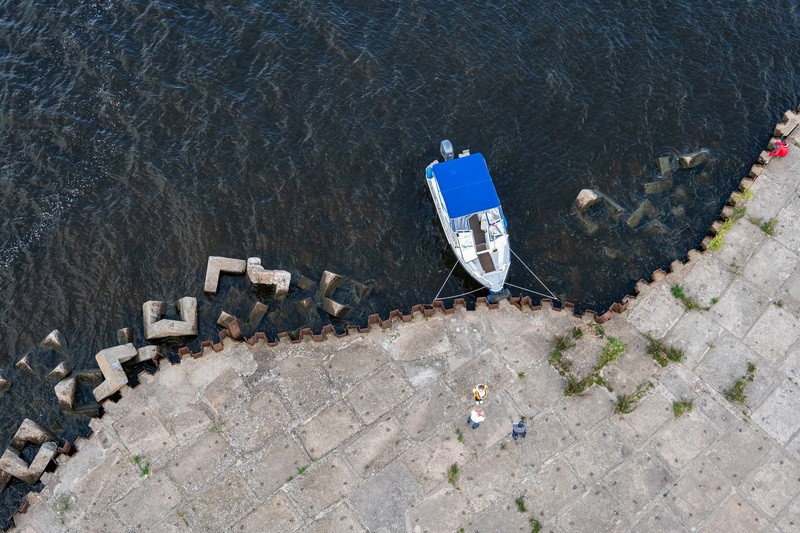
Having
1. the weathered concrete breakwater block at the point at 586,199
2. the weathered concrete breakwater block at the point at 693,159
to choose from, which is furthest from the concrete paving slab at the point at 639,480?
the weathered concrete breakwater block at the point at 693,159

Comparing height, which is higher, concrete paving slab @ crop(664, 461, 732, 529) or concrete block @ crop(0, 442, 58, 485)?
concrete paving slab @ crop(664, 461, 732, 529)

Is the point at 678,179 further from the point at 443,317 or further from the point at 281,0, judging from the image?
the point at 281,0

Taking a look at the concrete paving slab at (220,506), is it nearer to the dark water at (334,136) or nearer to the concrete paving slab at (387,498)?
the concrete paving slab at (387,498)

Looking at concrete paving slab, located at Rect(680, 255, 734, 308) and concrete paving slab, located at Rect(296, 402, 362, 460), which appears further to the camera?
concrete paving slab, located at Rect(680, 255, 734, 308)

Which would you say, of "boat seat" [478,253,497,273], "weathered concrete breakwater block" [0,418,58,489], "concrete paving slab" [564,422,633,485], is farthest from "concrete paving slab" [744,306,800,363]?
"weathered concrete breakwater block" [0,418,58,489]

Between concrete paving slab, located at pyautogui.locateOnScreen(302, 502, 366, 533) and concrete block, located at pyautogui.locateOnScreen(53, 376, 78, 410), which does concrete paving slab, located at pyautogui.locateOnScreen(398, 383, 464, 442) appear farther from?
concrete block, located at pyautogui.locateOnScreen(53, 376, 78, 410)

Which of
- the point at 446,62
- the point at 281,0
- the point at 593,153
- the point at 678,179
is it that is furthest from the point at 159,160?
the point at 678,179
